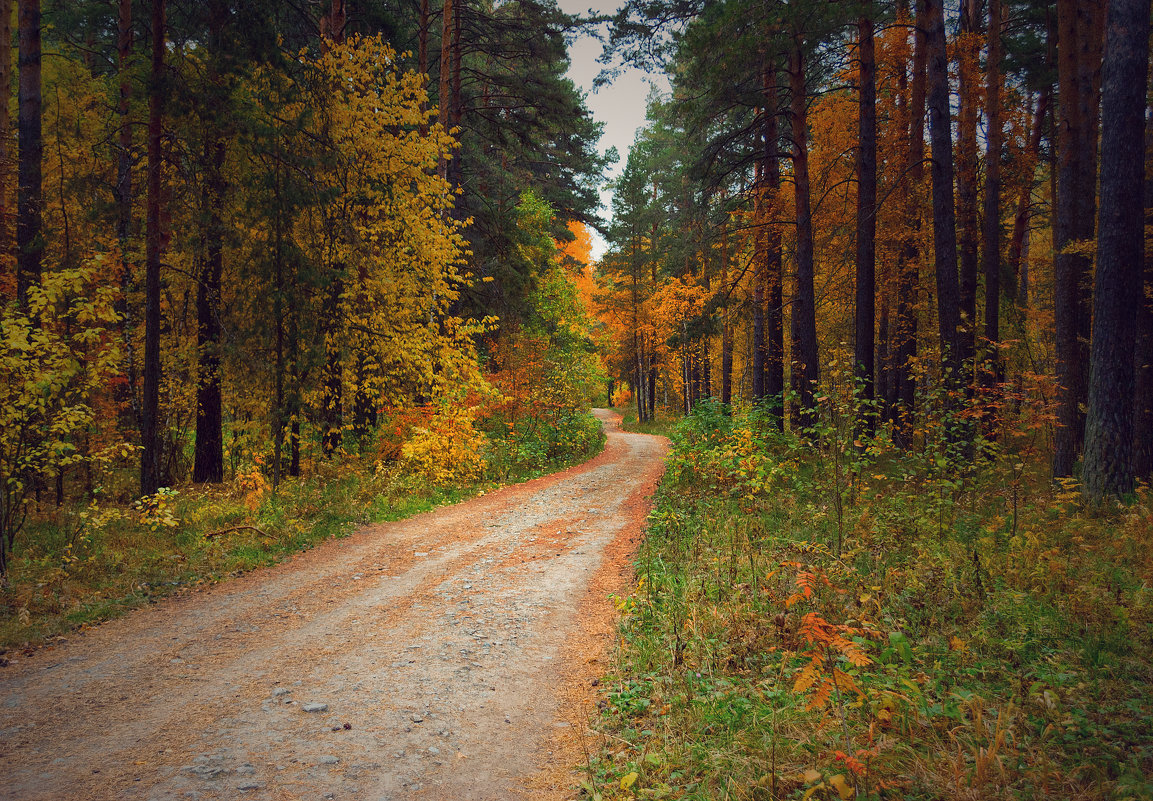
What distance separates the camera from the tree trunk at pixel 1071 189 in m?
9.75

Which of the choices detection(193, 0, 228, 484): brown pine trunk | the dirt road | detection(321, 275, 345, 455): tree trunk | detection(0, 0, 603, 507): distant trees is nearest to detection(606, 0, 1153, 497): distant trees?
the dirt road

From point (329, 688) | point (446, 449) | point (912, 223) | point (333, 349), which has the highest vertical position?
point (912, 223)

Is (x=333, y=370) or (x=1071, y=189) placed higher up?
(x=1071, y=189)

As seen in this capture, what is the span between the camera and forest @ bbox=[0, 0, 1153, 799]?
382cm

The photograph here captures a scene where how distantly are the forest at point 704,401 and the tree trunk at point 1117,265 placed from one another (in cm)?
4

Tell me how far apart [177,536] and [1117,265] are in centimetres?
1469

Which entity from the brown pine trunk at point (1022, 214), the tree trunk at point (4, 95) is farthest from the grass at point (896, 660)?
the tree trunk at point (4, 95)

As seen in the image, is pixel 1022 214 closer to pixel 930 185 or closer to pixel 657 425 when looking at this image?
pixel 930 185

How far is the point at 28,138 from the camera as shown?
998cm

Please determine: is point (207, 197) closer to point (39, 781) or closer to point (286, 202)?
point (286, 202)

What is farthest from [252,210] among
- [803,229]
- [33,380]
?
[803,229]

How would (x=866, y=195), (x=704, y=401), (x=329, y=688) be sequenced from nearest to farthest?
(x=329, y=688)
(x=866, y=195)
(x=704, y=401)

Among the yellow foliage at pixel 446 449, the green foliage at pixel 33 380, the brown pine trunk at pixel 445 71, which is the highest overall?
the brown pine trunk at pixel 445 71

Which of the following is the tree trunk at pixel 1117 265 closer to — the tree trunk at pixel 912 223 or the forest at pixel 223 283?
the tree trunk at pixel 912 223
